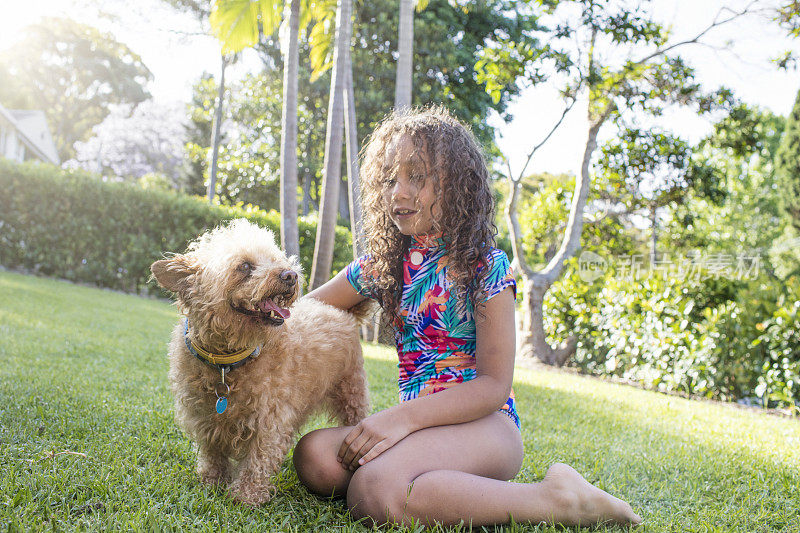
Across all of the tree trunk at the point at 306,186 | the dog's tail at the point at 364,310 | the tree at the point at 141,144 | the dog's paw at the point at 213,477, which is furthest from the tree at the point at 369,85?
the tree at the point at 141,144

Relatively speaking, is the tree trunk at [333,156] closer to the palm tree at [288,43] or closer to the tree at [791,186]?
the palm tree at [288,43]

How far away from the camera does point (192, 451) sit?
9.57 feet

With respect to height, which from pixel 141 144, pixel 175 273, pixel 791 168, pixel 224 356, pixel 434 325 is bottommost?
pixel 224 356

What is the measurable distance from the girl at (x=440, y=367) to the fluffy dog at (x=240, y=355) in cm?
21

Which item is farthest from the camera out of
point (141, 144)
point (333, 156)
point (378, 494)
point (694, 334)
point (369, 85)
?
point (141, 144)

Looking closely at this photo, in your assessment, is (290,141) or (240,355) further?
(290,141)

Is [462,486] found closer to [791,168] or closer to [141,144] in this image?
[791,168]

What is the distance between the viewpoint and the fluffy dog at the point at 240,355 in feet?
7.54

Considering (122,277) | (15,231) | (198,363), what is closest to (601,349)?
(198,363)

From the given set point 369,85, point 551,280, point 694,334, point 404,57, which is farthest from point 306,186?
point 694,334

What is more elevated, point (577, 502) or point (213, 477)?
point (577, 502)

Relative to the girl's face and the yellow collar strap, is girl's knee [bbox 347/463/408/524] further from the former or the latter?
the girl's face

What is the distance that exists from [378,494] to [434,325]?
0.74m

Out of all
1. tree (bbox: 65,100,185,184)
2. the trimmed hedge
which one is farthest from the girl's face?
tree (bbox: 65,100,185,184)
